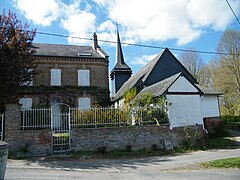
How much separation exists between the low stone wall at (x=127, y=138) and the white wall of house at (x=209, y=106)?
6.13 metres

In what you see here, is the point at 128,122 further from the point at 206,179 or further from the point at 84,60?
the point at 84,60

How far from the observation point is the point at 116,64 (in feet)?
93.6

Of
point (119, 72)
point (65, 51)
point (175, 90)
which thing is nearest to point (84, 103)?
point (65, 51)

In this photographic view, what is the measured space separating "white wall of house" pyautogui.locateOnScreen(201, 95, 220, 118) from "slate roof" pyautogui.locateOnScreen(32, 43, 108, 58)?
1107 cm

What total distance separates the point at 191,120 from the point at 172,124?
1681mm

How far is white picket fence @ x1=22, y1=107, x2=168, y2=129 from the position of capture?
10828 millimetres

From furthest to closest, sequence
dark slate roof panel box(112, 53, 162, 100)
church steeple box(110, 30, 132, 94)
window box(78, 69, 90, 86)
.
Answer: church steeple box(110, 30, 132, 94) → window box(78, 69, 90, 86) → dark slate roof panel box(112, 53, 162, 100)

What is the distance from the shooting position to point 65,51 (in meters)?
23.1

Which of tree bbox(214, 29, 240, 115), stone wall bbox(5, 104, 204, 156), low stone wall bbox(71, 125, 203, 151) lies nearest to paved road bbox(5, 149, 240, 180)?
stone wall bbox(5, 104, 204, 156)

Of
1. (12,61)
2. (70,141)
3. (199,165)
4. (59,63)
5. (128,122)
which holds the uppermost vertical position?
(59,63)

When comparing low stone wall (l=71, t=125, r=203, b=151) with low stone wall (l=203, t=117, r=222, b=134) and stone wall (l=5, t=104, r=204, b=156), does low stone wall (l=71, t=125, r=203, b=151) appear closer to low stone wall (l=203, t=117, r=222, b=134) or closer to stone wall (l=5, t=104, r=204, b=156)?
stone wall (l=5, t=104, r=204, b=156)

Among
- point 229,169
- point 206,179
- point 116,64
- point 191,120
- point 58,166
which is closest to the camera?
point 206,179

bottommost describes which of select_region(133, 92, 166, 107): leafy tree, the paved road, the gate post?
the paved road

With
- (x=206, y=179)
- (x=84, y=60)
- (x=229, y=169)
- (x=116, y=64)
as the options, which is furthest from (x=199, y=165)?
(x=116, y=64)
